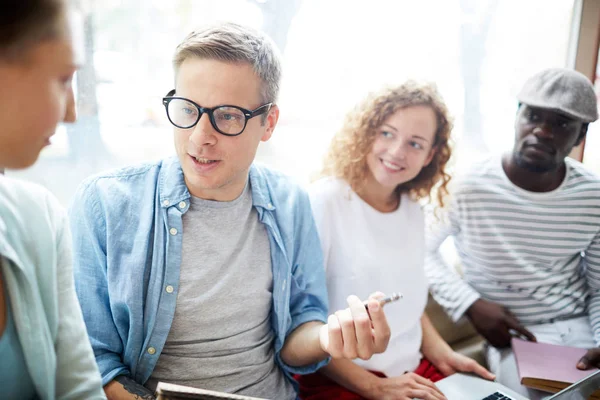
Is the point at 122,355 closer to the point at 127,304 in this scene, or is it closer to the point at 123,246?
the point at 127,304

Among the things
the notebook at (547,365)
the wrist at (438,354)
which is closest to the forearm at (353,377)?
the wrist at (438,354)

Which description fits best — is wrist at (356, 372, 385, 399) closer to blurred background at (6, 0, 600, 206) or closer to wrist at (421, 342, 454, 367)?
wrist at (421, 342, 454, 367)

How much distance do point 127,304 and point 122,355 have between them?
0.16 metres

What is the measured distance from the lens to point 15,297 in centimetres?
86

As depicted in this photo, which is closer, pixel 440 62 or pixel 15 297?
pixel 15 297

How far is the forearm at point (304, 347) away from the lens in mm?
1330

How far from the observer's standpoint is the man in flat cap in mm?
1870

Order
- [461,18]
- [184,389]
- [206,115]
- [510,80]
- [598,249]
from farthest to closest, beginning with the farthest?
[510,80]
[461,18]
[598,249]
[206,115]
[184,389]

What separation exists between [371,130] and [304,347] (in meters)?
0.79

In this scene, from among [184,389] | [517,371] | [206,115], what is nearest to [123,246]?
[206,115]

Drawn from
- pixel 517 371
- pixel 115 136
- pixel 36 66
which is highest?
pixel 36 66

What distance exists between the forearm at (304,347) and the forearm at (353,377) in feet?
0.58

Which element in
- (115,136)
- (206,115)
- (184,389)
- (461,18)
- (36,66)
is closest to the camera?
(36,66)

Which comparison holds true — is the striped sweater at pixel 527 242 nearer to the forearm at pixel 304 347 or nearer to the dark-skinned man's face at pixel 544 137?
the dark-skinned man's face at pixel 544 137
